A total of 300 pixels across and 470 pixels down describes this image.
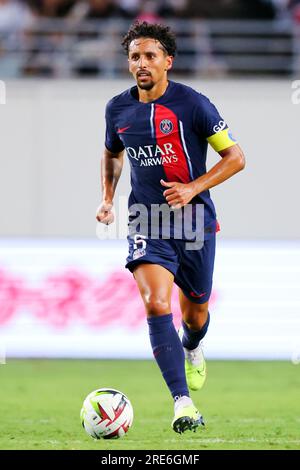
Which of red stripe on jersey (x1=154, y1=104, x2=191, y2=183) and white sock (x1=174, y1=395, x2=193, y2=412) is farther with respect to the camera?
red stripe on jersey (x1=154, y1=104, x2=191, y2=183)

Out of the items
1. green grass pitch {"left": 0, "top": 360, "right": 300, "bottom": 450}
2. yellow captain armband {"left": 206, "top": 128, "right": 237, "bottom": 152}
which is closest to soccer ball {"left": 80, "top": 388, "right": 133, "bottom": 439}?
green grass pitch {"left": 0, "top": 360, "right": 300, "bottom": 450}

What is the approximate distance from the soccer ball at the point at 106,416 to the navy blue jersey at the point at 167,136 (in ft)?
4.33

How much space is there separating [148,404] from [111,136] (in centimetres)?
260

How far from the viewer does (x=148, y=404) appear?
29.8ft

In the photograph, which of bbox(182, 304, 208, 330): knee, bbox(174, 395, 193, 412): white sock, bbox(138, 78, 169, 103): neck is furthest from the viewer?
bbox(182, 304, 208, 330): knee

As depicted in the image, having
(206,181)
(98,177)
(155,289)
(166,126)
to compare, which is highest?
(98,177)

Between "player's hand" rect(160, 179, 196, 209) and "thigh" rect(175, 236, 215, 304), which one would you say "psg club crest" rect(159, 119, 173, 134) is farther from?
"thigh" rect(175, 236, 215, 304)

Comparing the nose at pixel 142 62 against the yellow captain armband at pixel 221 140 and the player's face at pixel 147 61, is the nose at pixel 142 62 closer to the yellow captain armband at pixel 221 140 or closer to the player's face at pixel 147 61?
the player's face at pixel 147 61

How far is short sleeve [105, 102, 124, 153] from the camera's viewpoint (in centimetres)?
739

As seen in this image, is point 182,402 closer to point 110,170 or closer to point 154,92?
point 110,170

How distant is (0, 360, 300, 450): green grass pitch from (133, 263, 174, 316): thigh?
32.6 inches

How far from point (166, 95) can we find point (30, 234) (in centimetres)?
603

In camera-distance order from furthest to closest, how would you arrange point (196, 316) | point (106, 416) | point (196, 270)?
point (196, 316) < point (196, 270) < point (106, 416)

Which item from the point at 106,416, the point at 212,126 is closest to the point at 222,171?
the point at 212,126
